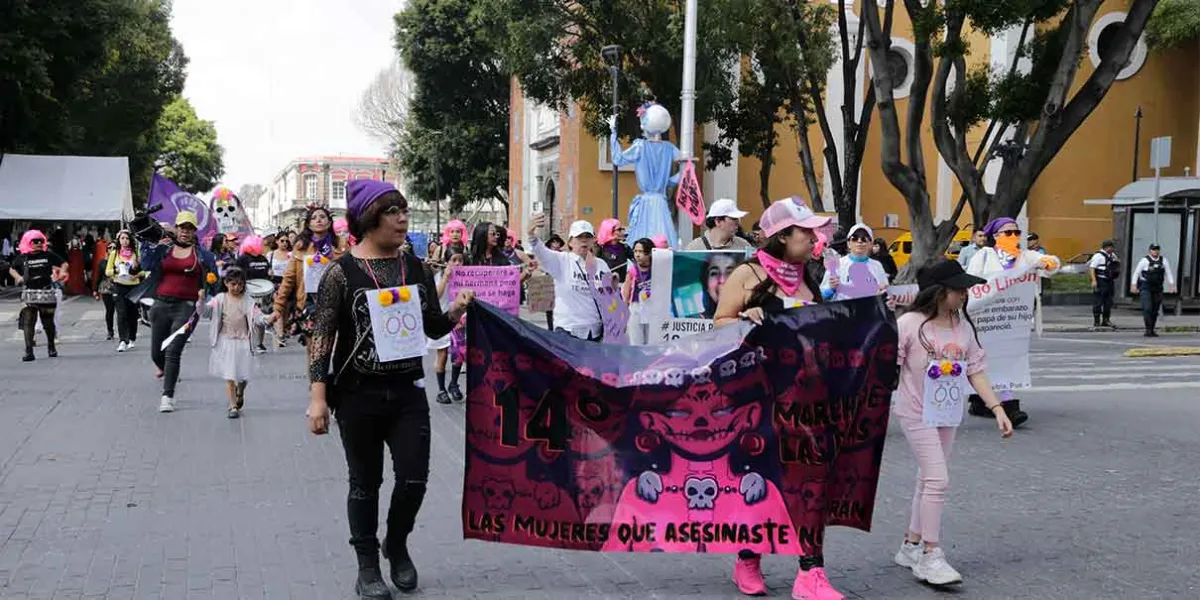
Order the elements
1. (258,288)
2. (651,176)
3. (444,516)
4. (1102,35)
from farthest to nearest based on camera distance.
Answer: (1102,35)
(651,176)
(258,288)
(444,516)

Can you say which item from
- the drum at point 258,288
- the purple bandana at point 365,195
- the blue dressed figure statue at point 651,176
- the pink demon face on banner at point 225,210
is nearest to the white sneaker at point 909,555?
the purple bandana at point 365,195

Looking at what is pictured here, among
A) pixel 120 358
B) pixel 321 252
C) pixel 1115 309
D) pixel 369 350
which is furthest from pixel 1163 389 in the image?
pixel 1115 309

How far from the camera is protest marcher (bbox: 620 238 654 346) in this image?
11.1m

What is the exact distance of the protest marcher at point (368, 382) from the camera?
5160 millimetres

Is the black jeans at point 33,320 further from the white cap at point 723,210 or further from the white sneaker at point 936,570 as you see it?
the white sneaker at point 936,570

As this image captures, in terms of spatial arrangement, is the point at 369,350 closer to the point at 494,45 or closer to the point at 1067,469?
the point at 1067,469

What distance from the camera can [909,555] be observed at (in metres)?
5.79

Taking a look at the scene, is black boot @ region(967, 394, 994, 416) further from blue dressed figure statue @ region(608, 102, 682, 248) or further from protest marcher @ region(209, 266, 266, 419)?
protest marcher @ region(209, 266, 266, 419)

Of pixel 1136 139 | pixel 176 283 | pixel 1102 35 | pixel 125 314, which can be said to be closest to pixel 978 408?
pixel 176 283

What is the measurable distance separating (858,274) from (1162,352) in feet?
32.4

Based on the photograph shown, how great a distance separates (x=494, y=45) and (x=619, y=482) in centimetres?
3025

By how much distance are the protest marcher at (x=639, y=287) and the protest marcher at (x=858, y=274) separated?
187 cm

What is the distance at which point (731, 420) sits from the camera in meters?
5.32

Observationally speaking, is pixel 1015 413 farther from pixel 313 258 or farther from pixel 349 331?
pixel 349 331
